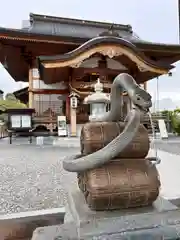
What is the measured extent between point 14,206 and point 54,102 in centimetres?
874

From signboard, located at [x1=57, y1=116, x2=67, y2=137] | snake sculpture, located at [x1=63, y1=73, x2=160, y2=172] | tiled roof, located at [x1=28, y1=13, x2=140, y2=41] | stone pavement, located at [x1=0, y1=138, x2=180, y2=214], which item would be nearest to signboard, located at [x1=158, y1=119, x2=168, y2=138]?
signboard, located at [x1=57, y1=116, x2=67, y2=137]

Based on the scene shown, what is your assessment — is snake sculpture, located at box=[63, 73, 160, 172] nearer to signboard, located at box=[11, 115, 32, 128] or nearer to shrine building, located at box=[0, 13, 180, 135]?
shrine building, located at box=[0, 13, 180, 135]

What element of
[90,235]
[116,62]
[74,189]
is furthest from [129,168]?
[116,62]

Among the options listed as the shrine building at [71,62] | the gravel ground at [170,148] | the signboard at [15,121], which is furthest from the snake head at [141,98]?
the signboard at [15,121]

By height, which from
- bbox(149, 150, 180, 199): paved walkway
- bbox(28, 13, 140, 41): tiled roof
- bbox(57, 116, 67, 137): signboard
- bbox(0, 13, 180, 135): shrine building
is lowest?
bbox(149, 150, 180, 199): paved walkway

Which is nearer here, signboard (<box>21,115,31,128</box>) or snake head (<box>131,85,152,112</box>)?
snake head (<box>131,85,152,112</box>)

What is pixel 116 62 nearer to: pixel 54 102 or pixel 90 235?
pixel 54 102

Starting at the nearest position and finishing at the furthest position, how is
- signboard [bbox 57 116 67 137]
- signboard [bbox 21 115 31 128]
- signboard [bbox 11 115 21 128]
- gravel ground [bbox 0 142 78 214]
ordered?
1. gravel ground [bbox 0 142 78 214]
2. signboard [bbox 11 115 21 128]
3. signboard [bbox 21 115 31 128]
4. signboard [bbox 57 116 67 137]

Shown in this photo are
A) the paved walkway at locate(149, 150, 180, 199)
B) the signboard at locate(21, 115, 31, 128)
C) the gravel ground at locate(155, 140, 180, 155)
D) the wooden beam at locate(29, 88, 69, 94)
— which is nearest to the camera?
the paved walkway at locate(149, 150, 180, 199)

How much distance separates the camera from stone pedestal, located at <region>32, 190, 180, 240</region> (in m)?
0.95

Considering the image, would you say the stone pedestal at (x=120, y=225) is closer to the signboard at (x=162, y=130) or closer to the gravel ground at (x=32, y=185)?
the gravel ground at (x=32, y=185)

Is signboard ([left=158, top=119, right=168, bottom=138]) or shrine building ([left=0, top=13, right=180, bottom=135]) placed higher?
shrine building ([left=0, top=13, right=180, bottom=135])

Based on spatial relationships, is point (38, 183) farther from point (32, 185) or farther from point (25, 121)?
point (25, 121)

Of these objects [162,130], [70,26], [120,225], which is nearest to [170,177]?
[120,225]
